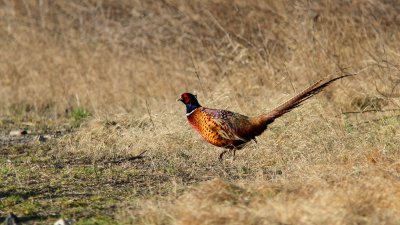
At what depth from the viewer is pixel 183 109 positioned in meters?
9.23

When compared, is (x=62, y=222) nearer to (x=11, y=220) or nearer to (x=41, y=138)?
(x=11, y=220)

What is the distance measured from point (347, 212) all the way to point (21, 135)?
5.69 m

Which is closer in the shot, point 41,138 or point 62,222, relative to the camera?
point 62,222

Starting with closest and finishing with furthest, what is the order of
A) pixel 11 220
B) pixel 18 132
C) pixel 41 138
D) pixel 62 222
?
1. pixel 62 222
2. pixel 11 220
3. pixel 41 138
4. pixel 18 132

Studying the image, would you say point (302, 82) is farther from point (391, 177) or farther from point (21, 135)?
point (391, 177)

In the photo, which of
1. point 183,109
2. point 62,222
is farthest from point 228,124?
point 62,222

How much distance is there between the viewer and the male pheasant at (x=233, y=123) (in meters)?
7.08

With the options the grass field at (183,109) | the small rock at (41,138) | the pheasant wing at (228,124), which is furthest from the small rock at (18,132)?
the pheasant wing at (228,124)

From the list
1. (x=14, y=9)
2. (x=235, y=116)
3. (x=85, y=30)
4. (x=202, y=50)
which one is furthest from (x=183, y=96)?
(x=14, y=9)

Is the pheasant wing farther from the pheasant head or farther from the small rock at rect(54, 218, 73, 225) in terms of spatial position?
the small rock at rect(54, 218, 73, 225)

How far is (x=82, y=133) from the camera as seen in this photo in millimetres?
8711

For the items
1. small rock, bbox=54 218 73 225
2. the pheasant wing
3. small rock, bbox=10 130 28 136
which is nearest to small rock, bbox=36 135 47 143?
small rock, bbox=10 130 28 136

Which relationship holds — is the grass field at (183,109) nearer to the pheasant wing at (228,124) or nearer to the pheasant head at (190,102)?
the pheasant wing at (228,124)

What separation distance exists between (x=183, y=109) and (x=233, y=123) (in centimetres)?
215
